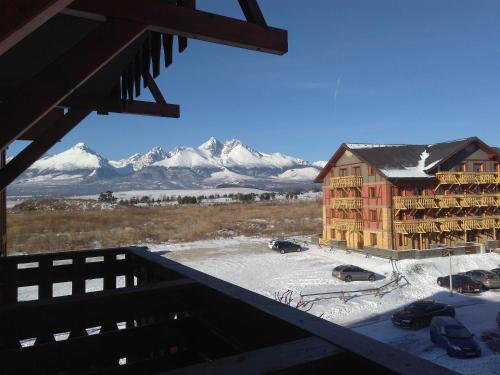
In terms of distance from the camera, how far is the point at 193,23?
309cm

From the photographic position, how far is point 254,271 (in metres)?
30.2

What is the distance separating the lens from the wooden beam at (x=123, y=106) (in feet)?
19.7

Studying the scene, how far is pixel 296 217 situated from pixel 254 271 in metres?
36.8

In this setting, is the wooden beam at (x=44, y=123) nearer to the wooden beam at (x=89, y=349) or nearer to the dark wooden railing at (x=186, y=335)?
the dark wooden railing at (x=186, y=335)

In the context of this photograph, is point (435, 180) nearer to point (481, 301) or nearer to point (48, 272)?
point (481, 301)

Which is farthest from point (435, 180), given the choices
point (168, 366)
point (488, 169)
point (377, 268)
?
point (168, 366)

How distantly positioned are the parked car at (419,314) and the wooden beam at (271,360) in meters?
19.3

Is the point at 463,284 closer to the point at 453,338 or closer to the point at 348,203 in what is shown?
the point at 453,338

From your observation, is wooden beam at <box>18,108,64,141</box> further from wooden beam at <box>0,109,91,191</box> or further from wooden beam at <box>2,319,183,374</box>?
wooden beam at <box>2,319,183,374</box>

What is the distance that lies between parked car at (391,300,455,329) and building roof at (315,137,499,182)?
14255 mm

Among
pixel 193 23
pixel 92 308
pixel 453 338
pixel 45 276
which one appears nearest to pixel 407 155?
pixel 453 338

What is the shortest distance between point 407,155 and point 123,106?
35154mm

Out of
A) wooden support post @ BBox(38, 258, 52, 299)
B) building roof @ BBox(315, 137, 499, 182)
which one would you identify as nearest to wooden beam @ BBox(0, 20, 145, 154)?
wooden support post @ BBox(38, 258, 52, 299)

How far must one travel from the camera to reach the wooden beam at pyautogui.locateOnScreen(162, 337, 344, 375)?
1.35 metres
